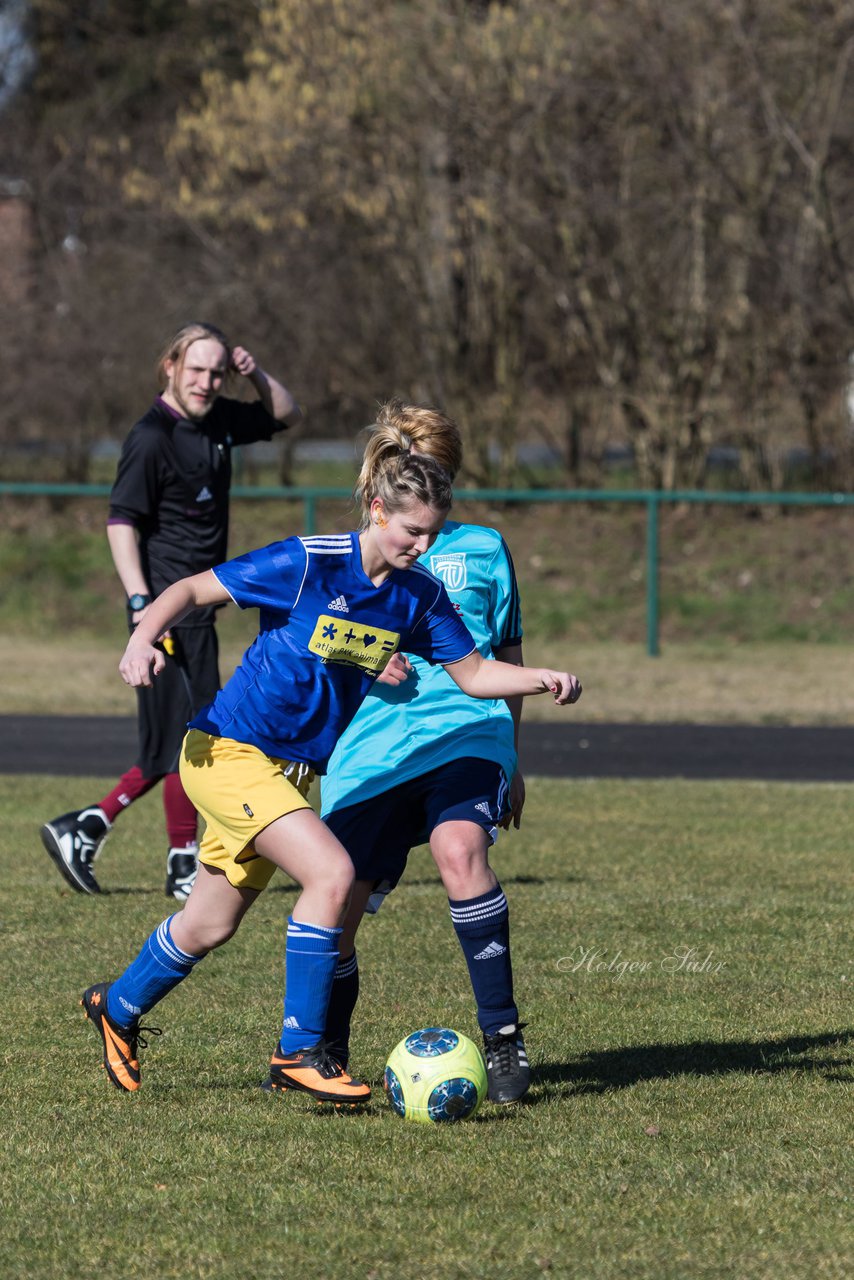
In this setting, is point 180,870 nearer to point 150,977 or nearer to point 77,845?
point 77,845

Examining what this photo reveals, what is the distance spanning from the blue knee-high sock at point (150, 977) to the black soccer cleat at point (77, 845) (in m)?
2.64

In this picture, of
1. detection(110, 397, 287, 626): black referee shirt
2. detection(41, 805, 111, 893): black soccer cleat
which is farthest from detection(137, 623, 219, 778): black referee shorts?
detection(41, 805, 111, 893): black soccer cleat

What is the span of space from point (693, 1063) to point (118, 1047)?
1.60 meters

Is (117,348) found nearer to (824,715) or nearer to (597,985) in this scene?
(824,715)

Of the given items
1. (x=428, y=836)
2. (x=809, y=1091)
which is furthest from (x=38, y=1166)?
(x=809, y=1091)

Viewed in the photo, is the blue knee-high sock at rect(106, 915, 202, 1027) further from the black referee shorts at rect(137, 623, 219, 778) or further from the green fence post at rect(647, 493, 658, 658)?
the green fence post at rect(647, 493, 658, 658)

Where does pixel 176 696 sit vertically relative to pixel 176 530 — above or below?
below

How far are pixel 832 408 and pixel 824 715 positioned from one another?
7.03m

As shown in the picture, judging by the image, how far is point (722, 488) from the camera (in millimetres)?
20688

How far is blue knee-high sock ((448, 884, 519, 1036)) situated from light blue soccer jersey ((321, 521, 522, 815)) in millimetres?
401

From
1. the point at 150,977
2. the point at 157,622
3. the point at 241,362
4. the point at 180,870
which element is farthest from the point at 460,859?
the point at 241,362

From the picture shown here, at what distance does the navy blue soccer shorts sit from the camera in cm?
468

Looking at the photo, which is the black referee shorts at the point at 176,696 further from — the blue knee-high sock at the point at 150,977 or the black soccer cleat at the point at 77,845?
the blue knee-high sock at the point at 150,977

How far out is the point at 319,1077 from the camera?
14.2 feet
